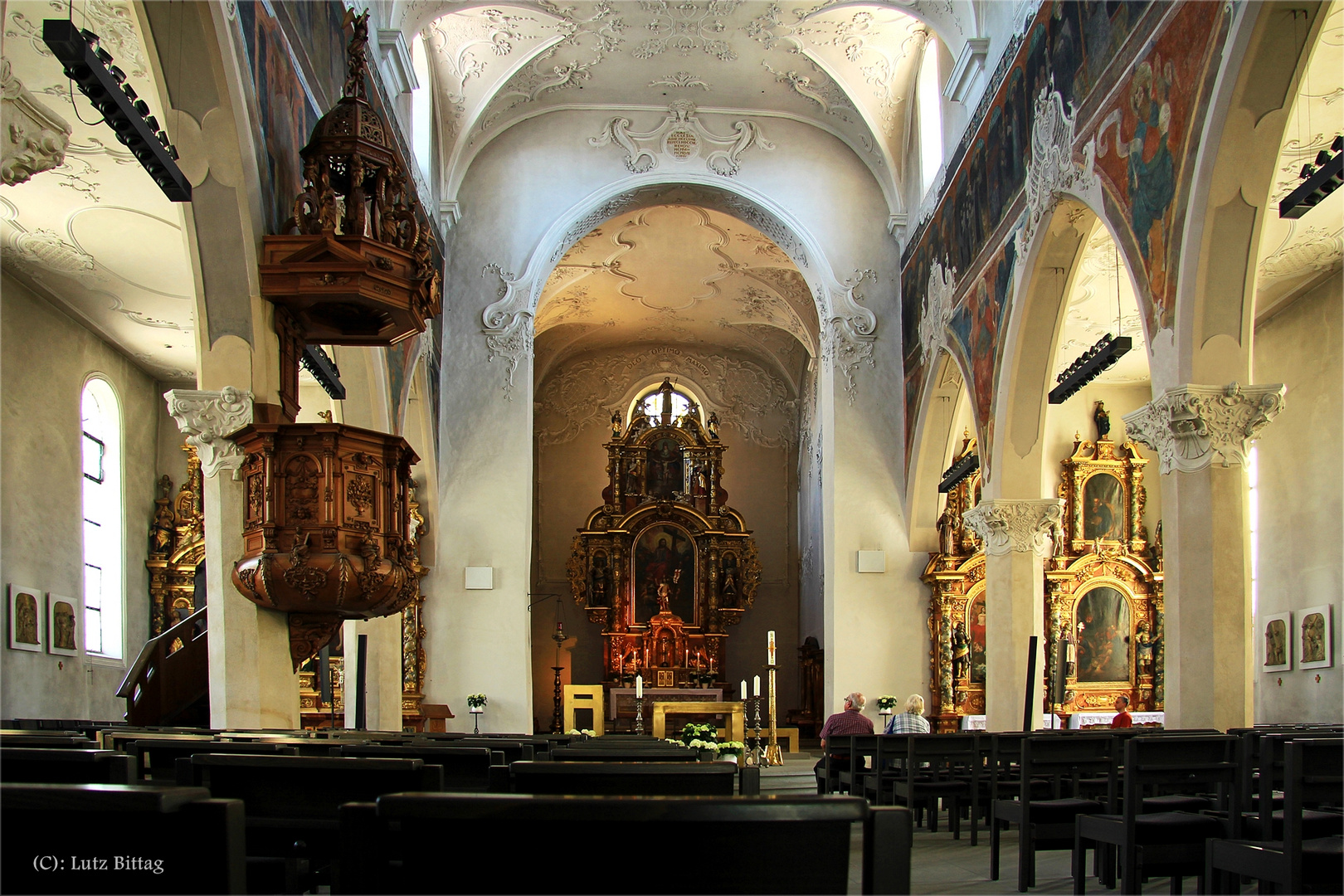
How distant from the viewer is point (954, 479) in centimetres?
1661

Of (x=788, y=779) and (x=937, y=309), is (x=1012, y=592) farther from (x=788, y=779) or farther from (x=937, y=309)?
(x=937, y=309)

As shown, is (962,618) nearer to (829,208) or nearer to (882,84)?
(829,208)

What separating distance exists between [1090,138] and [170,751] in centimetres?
958

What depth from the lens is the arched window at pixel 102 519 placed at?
18672mm

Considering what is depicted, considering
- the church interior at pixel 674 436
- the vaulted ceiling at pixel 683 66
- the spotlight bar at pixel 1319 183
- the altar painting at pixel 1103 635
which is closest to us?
the church interior at pixel 674 436

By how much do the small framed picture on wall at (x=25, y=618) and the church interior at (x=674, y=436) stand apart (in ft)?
0.35

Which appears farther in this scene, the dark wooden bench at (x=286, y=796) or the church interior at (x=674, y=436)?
the church interior at (x=674, y=436)

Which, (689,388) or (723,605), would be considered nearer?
(723,605)

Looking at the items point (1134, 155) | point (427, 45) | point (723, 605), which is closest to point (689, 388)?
point (723, 605)

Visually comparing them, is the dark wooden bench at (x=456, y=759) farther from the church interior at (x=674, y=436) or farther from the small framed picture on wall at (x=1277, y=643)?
the small framed picture on wall at (x=1277, y=643)

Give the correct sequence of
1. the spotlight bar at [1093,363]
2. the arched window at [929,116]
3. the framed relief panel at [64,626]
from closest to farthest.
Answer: the spotlight bar at [1093,363], the framed relief panel at [64,626], the arched window at [929,116]

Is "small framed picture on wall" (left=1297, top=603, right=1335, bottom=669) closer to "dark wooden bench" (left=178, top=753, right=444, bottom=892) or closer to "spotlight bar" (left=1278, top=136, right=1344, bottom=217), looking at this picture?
"spotlight bar" (left=1278, top=136, right=1344, bottom=217)

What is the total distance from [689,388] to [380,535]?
20.8 metres

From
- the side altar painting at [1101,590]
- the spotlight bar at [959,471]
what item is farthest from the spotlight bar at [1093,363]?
the side altar painting at [1101,590]
